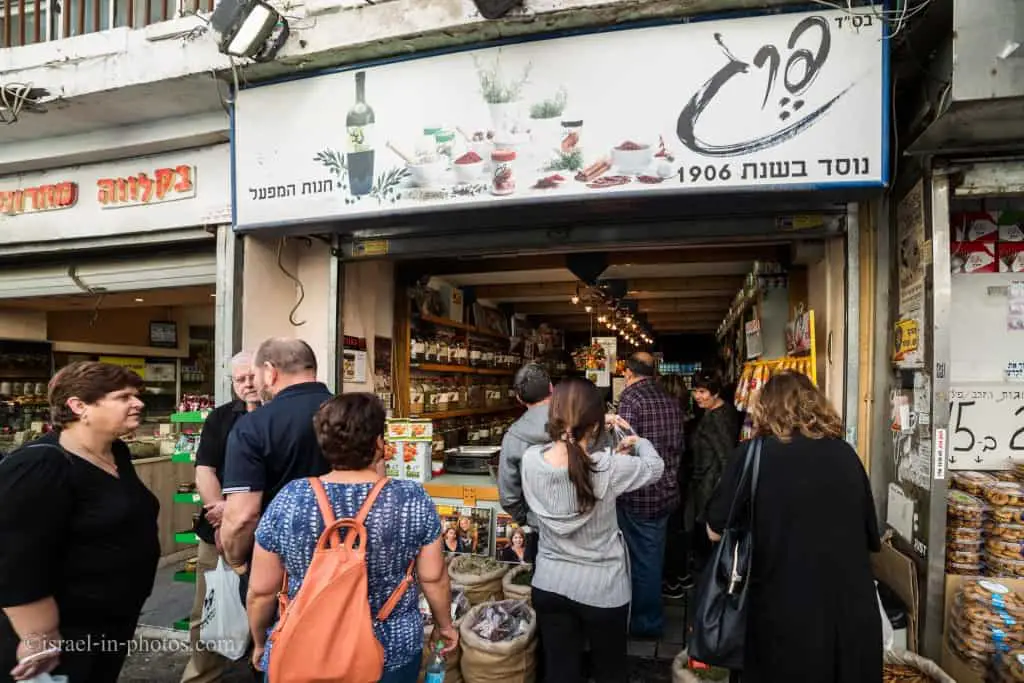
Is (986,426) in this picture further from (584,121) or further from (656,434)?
(584,121)

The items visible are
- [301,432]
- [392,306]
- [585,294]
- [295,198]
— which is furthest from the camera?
[585,294]

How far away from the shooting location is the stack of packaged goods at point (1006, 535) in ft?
9.39

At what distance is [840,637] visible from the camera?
2.10 m

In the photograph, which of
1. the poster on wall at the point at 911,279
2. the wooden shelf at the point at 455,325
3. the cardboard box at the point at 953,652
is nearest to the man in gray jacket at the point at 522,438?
the poster on wall at the point at 911,279

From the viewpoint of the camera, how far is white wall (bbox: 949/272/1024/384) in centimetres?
332

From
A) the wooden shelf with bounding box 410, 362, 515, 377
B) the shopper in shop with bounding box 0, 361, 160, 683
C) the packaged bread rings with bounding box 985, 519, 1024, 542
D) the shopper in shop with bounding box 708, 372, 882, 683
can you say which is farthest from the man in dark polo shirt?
the packaged bread rings with bounding box 985, 519, 1024, 542

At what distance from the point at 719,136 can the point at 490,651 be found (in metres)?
2.84

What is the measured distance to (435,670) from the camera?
278 cm

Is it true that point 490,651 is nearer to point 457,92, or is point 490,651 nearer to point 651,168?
point 651,168

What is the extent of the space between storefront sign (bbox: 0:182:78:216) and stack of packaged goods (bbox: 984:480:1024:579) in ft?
21.4

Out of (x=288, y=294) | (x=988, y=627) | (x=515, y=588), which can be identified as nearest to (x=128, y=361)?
(x=288, y=294)

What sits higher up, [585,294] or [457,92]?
[457,92]

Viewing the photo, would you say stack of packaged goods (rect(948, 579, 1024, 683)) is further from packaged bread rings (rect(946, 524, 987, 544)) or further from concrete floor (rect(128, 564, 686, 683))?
concrete floor (rect(128, 564, 686, 683))

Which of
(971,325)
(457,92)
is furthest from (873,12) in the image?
(457,92)
